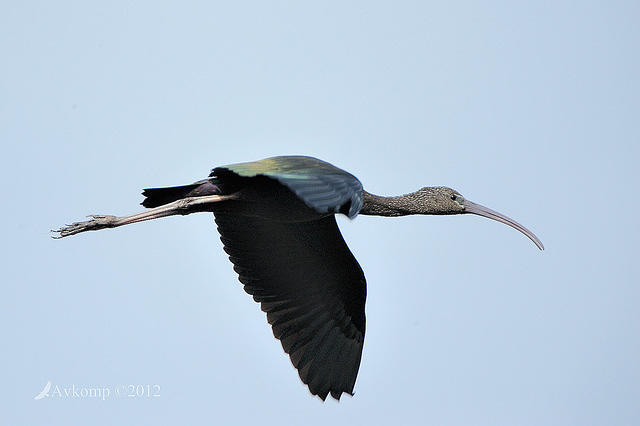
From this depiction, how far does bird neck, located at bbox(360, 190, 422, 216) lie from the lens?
11.7 metres

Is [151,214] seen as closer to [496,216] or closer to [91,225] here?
[91,225]

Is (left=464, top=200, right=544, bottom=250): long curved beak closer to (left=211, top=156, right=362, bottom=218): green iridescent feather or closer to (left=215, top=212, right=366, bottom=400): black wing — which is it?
(left=215, top=212, right=366, bottom=400): black wing

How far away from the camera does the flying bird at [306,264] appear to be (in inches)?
439

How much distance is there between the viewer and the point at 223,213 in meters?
11.2

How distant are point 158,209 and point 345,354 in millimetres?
2880

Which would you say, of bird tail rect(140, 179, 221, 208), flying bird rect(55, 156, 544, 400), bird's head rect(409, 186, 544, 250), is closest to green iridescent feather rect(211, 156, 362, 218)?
bird tail rect(140, 179, 221, 208)

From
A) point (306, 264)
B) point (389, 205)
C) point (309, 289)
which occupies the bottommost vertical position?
point (309, 289)

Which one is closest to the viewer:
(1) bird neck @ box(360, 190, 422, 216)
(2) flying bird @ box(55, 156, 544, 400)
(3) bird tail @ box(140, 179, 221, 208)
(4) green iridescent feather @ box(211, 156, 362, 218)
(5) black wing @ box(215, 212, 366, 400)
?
(4) green iridescent feather @ box(211, 156, 362, 218)

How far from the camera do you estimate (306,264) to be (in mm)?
12133

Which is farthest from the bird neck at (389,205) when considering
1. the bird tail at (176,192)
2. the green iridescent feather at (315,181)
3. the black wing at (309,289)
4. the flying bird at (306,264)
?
the bird tail at (176,192)

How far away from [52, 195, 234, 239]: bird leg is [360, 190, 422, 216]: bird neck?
5.66ft

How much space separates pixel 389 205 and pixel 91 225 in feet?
11.1

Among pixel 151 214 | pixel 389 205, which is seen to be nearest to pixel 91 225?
pixel 151 214

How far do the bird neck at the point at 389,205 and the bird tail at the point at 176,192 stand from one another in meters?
1.80
